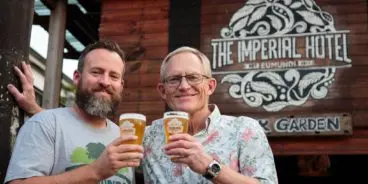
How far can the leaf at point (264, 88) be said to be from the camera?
6277 millimetres

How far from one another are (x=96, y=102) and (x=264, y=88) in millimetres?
4115

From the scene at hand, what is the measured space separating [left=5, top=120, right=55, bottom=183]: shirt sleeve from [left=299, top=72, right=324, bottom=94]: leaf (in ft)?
14.6

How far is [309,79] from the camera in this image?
6195 mm

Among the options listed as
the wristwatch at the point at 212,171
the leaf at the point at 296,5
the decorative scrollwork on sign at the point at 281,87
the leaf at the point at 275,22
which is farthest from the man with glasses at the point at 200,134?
the leaf at the point at 296,5

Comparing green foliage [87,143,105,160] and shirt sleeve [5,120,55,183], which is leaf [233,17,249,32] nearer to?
green foliage [87,143,105,160]

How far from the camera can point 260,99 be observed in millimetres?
6309

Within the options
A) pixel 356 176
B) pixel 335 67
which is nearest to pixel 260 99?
pixel 335 67

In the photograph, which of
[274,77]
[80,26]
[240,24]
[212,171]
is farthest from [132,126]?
[80,26]

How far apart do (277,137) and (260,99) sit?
1.73 ft

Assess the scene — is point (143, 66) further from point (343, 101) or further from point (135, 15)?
point (343, 101)

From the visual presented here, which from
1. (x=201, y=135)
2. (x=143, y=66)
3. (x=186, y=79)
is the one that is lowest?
(x=201, y=135)

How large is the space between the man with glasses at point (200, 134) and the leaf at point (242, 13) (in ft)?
14.0

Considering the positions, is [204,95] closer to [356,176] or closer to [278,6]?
[278,6]

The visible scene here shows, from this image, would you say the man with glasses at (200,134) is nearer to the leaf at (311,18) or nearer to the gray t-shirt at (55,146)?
the gray t-shirt at (55,146)
